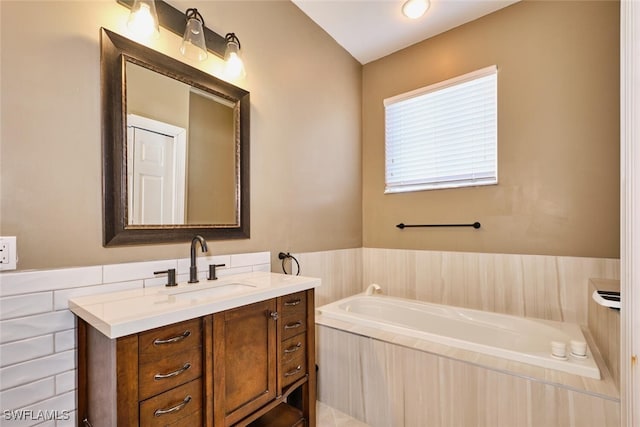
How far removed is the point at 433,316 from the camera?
7.52 feet

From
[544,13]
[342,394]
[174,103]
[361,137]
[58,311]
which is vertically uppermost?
[544,13]

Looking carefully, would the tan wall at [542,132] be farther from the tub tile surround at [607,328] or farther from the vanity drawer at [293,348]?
the vanity drawer at [293,348]

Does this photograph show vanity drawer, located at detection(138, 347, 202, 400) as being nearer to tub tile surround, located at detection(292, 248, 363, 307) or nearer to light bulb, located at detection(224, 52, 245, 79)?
tub tile surround, located at detection(292, 248, 363, 307)

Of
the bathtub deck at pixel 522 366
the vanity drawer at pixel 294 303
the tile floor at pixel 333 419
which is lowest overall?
the tile floor at pixel 333 419

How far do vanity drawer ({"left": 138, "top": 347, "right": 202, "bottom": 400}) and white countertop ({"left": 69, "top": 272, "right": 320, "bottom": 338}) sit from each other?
0.41 feet

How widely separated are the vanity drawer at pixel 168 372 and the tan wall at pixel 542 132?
6.66ft

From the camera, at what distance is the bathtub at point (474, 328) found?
1.42 metres

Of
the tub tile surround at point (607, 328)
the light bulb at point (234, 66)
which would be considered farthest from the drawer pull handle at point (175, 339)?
the tub tile surround at point (607, 328)

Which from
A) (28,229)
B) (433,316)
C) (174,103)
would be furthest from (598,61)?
(28,229)

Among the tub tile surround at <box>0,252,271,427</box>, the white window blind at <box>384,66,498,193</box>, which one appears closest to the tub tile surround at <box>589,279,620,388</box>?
the white window blind at <box>384,66,498,193</box>

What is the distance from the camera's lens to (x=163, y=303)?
3.34 feet

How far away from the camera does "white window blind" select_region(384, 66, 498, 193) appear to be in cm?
226

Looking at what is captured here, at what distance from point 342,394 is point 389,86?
8.35 ft

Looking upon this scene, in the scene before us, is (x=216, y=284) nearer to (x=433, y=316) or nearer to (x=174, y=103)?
(x=174, y=103)
